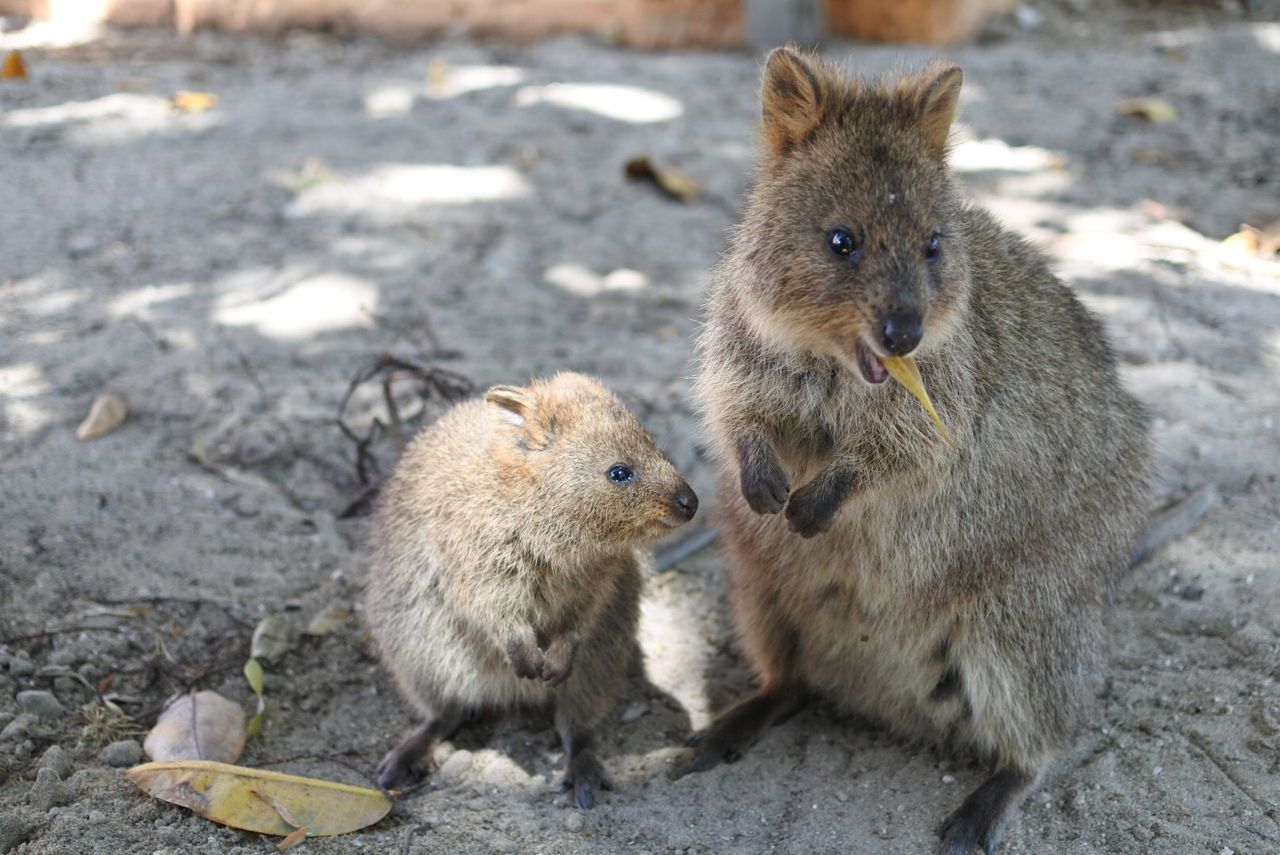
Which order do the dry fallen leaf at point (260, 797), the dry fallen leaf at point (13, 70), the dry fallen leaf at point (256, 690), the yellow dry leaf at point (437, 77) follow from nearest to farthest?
1. the dry fallen leaf at point (260, 797)
2. the dry fallen leaf at point (256, 690)
3. the dry fallen leaf at point (13, 70)
4. the yellow dry leaf at point (437, 77)

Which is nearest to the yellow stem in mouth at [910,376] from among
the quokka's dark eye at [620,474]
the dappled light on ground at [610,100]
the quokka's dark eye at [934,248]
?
the quokka's dark eye at [934,248]

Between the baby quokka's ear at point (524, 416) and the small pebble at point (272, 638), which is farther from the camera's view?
the small pebble at point (272, 638)

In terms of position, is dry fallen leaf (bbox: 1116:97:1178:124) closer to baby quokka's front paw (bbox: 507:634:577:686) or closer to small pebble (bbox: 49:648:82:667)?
baby quokka's front paw (bbox: 507:634:577:686)

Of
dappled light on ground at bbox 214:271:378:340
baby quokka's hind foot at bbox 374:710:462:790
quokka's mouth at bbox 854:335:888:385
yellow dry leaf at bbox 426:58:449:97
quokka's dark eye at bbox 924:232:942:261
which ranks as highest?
quokka's dark eye at bbox 924:232:942:261

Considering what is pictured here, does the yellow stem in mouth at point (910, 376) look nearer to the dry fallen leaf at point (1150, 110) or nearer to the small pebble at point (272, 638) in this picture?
the small pebble at point (272, 638)

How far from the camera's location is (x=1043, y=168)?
6348mm

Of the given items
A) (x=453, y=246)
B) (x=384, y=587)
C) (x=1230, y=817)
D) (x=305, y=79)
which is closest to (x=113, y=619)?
(x=384, y=587)

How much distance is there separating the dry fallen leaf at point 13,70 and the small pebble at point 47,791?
4998 millimetres

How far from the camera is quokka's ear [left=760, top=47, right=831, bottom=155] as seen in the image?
2.95 m

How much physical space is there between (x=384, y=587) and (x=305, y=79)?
4.63 metres

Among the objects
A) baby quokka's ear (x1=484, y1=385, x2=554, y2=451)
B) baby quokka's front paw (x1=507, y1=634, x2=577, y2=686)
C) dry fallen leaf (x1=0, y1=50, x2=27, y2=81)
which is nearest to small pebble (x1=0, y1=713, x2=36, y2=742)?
baby quokka's front paw (x1=507, y1=634, x2=577, y2=686)

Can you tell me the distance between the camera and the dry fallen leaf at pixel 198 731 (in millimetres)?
3182

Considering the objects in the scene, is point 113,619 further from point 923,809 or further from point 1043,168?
point 1043,168

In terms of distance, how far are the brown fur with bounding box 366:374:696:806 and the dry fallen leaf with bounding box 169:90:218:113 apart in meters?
3.87
